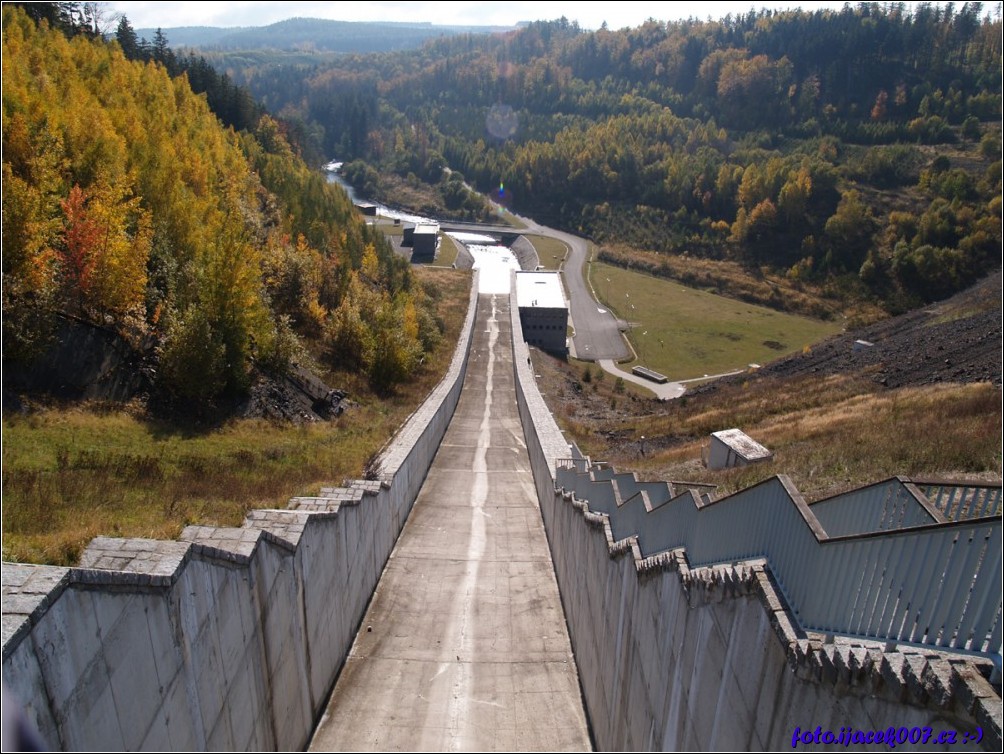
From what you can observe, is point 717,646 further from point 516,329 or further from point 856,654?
point 516,329

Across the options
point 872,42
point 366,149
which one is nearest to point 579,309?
point 366,149

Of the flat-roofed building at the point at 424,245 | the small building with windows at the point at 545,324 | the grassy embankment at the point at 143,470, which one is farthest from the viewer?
the flat-roofed building at the point at 424,245

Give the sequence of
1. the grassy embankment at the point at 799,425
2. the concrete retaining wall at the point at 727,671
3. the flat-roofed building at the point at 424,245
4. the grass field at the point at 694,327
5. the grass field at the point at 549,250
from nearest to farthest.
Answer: the concrete retaining wall at the point at 727,671 < the grassy embankment at the point at 799,425 < the grass field at the point at 694,327 < the flat-roofed building at the point at 424,245 < the grass field at the point at 549,250

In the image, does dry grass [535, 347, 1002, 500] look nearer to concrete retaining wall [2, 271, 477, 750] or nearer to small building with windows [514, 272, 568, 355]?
concrete retaining wall [2, 271, 477, 750]

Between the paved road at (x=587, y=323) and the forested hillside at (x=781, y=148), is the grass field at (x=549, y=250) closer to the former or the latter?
the paved road at (x=587, y=323)

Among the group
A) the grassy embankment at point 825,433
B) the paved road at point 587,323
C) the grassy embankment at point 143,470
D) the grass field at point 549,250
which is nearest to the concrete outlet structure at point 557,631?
the grassy embankment at point 143,470

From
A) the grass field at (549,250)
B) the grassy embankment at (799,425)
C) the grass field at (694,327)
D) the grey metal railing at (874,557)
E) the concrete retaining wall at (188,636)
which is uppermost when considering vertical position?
the grey metal railing at (874,557)

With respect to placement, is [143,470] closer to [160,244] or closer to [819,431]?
[160,244]
